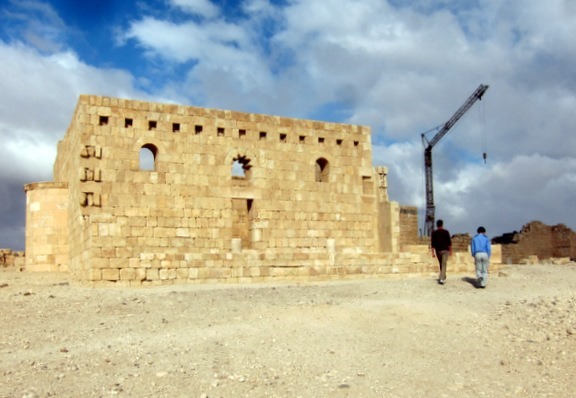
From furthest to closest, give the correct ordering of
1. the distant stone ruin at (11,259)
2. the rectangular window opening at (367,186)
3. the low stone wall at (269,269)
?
1. the distant stone ruin at (11,259)
2. the rectangular window opening at (367,186)
3. the low stone wall at (269,269)

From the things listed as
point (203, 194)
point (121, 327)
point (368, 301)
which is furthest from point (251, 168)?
point (121, 327)

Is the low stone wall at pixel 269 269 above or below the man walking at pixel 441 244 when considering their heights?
below

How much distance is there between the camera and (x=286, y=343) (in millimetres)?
7840

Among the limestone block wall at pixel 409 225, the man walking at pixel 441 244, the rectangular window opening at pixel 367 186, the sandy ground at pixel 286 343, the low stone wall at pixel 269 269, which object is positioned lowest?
the sandy ground at pixel 286 343

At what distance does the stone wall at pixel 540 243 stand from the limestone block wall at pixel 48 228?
20.6 metres

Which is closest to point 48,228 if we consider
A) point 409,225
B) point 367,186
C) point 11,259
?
point 11,259

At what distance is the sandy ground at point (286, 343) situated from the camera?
21.1 feet

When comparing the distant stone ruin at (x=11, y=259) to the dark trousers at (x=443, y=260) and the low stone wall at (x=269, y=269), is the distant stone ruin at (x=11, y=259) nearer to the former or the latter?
the low stone wall at (x=269, y=269)

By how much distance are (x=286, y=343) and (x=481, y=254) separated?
6.37 metres

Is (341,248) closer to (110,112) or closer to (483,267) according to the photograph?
(483,267)

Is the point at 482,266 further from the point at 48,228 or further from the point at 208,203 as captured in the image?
the point at 48,228

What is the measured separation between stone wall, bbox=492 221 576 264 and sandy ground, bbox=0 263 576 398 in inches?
721

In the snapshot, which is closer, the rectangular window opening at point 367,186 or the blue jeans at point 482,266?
the blue jeans at point 482,266

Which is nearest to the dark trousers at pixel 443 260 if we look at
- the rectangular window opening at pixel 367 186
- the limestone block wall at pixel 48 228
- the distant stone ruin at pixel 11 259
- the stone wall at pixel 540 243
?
the rectangular window opening at pixel 367 186
